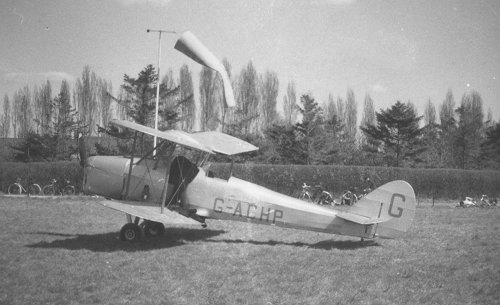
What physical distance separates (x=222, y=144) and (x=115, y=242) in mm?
3380

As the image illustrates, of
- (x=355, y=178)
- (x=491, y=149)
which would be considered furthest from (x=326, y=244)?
(x=491, y=149)

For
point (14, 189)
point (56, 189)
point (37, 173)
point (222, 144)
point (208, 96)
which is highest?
point (208, 96)

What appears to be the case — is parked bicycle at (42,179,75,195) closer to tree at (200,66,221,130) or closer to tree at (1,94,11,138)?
tree at (200,66,221,130)

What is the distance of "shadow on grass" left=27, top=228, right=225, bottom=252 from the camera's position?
333 inches

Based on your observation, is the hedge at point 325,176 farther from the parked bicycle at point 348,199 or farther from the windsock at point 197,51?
the windsock at point 197,51

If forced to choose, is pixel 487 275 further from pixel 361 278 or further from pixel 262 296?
pixel 262 296

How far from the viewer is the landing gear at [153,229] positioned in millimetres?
9977

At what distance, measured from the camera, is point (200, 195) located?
31.0 ft

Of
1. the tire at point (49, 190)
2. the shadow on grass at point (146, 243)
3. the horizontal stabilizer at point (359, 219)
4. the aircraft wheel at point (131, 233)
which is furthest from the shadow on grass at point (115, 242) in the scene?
the tire at point (49, 190)

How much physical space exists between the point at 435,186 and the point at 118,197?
23.8m

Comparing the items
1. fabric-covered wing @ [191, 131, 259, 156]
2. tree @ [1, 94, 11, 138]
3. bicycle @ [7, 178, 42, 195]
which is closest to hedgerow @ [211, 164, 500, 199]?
bicycle @ [7, 178, 42, 195]

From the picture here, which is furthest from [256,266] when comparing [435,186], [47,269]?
[435,186]

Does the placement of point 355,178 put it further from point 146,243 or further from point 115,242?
point 115,242

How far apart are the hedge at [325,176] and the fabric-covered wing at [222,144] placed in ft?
47.0
